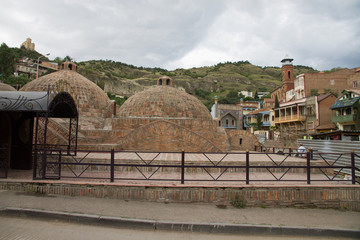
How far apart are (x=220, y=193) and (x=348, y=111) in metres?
27.0

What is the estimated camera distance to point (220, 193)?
19.6ft

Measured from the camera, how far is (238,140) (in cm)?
2203

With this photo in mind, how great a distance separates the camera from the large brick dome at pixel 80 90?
16469 mm

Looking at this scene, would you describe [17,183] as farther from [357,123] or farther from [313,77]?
[313,77]

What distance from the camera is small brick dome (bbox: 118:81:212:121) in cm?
1750

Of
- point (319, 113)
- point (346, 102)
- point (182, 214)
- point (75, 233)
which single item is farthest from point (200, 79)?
point (75, 233)

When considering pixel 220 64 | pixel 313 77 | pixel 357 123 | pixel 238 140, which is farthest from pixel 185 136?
pixel 220 64

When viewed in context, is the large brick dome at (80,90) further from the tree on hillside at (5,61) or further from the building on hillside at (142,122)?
the tree on hillside at (5,61)

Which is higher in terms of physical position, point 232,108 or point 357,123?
point 232,108

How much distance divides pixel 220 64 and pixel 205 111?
407 feet

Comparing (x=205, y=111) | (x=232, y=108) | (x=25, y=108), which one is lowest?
(x=25, y=108)

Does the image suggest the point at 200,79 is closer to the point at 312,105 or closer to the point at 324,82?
the point at 324,82

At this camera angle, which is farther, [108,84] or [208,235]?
[108,84]

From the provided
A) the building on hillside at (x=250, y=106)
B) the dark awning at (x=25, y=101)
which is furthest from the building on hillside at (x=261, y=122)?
the dark awning at (x=25, y=101)
